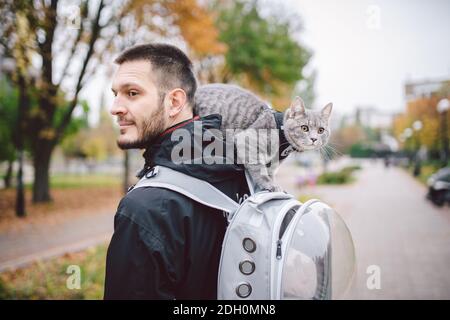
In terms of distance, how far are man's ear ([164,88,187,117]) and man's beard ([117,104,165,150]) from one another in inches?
1.6

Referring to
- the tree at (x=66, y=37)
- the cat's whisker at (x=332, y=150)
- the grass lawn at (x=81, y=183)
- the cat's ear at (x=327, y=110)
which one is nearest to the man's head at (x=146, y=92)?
the cat's ear at (x=327, y=110)

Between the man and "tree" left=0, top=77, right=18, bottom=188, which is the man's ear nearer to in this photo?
the man

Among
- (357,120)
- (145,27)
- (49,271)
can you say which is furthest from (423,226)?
A: (357,120)

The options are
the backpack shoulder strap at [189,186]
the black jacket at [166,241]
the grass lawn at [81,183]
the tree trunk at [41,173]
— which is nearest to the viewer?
the black jacket at [166,241]

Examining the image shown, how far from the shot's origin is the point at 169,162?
1.48 meters

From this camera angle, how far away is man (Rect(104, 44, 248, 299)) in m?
1.30

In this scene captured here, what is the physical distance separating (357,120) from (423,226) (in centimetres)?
5442

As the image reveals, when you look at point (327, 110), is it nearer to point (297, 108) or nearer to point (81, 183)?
point (297, 108)

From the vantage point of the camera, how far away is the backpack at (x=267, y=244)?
4.41 ft

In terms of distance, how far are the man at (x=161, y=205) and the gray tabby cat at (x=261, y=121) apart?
6.8 inches

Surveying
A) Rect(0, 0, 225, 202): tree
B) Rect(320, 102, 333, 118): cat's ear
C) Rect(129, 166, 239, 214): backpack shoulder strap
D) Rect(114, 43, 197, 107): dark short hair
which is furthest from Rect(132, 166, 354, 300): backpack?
Rect(0, 0, 225, 202): tree

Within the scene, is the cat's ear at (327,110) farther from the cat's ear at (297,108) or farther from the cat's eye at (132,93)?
the cat's eye at (132,93)

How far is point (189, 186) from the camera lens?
1.43m

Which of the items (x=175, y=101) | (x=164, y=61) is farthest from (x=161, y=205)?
(x=164, y=61)
